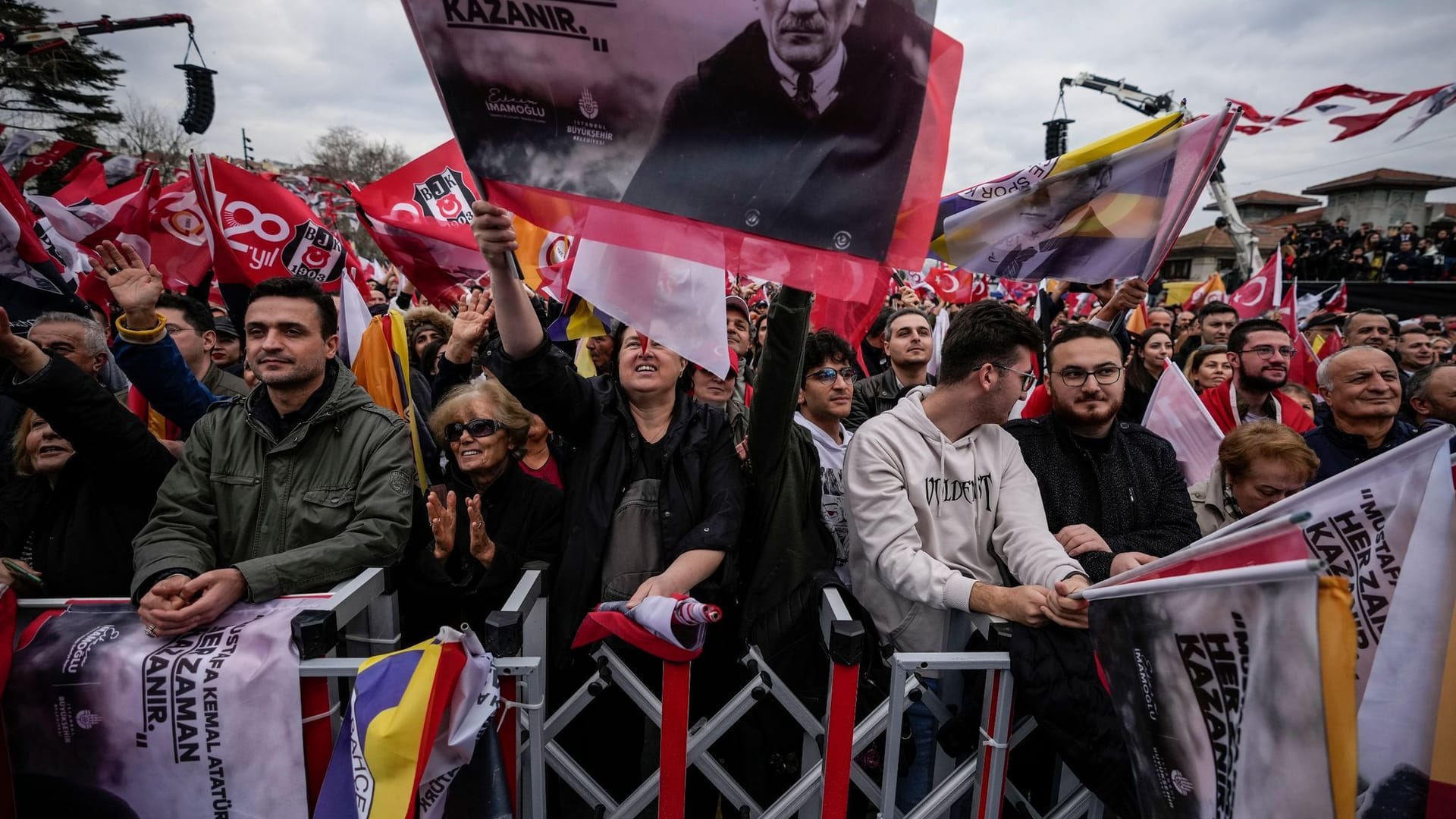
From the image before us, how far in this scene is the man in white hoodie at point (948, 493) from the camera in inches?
101

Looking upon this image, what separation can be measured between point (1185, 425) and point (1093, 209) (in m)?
1.68

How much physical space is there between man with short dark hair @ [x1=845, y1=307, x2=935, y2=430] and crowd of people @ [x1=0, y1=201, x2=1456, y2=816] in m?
1.80

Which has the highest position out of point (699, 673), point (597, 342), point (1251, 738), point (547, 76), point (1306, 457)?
point (547, 76)

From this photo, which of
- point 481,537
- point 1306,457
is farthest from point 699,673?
point 1306,457

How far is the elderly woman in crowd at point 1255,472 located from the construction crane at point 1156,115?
723 inches

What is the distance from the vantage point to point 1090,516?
295 cm

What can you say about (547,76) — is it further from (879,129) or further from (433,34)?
(879,129)

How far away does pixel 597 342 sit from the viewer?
16.6ft

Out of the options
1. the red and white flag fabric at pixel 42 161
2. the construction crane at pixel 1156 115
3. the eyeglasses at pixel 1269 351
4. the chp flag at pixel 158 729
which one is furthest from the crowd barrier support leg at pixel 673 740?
the construction crane at pixel 1156 115

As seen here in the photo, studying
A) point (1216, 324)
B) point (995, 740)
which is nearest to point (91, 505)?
point (995, 740)

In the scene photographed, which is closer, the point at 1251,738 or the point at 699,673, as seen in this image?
the point at 1251,738

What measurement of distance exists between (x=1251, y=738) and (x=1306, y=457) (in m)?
1.96

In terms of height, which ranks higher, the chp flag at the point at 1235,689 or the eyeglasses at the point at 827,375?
the eyeglasses at the point at 827,375

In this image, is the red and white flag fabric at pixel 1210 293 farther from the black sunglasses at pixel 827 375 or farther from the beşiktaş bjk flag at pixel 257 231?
the beşiktaş bjk flag at pixel 257 231
